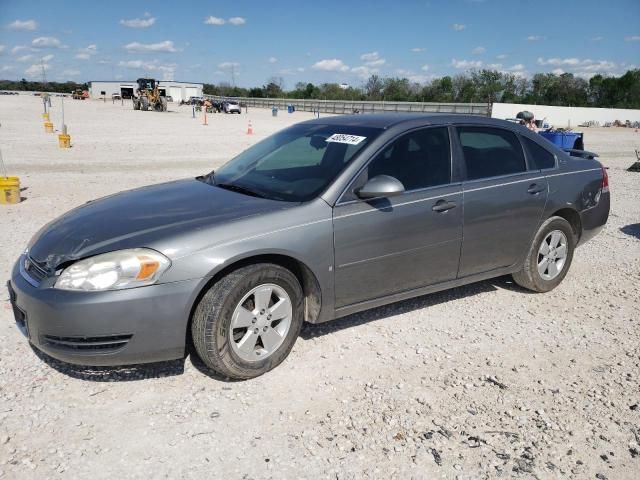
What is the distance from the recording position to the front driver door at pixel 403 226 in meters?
3.60

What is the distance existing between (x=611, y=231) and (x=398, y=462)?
645 centimetres

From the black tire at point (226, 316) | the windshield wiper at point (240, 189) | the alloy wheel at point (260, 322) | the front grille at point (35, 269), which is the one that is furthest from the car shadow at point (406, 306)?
the front grille at point (35, 269)

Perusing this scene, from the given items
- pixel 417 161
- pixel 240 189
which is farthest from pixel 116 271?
pixel 417 161

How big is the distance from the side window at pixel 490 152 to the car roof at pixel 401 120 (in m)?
0.10

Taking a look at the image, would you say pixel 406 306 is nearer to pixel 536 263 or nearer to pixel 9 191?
pixel 536 263

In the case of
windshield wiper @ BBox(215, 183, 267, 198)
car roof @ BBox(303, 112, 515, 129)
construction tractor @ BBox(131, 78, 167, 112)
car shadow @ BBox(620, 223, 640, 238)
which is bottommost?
car shadow @ BBox(620, 223, 640, 238)

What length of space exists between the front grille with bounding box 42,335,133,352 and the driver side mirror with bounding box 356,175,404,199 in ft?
5.78

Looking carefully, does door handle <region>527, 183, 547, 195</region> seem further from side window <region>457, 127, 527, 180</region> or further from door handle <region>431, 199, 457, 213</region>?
door handle <region>431, 199, 457, 213</region>

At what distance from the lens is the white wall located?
135ft

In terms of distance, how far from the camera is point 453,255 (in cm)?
416

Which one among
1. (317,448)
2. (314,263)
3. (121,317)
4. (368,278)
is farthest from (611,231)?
(121,317)

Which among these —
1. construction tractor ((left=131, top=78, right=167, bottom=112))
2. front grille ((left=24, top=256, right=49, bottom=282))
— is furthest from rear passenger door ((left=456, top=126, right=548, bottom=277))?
construction tractor ((left=131, top=78, right=167, bottom=112))

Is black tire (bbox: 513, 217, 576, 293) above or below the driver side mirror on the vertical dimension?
below

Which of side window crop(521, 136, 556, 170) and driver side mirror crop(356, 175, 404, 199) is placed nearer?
driver side mirror crop(356, 175, 404, 199)
